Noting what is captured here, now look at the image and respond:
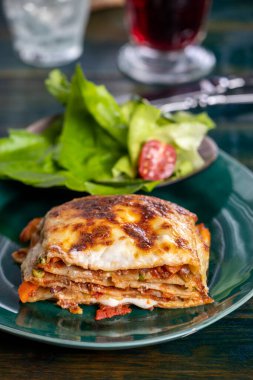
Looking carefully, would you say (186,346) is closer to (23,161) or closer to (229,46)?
(23,161)

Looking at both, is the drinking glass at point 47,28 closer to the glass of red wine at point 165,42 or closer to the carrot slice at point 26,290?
the glass of red wine at point 165,42

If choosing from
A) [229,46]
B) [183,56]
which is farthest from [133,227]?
[229,46]

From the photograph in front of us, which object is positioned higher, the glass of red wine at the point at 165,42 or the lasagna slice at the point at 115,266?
the lasagna slice at the point at 115,266

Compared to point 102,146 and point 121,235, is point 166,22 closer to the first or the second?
point 102,146

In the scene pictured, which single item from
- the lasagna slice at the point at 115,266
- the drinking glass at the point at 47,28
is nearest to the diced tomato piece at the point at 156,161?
the lasagna slice at the point at 115,266

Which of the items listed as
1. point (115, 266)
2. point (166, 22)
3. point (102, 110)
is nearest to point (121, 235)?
point (115, 266)

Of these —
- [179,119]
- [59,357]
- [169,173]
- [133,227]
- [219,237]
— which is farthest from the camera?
[179,119]
